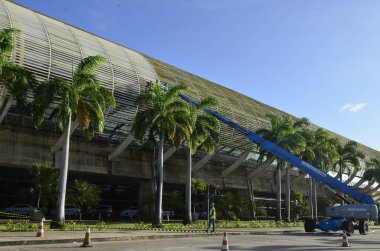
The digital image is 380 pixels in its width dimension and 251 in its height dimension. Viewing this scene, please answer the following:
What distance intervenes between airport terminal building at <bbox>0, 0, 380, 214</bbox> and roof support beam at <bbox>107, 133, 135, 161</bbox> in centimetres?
9

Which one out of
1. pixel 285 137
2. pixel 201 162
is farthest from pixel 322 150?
pixel 201 162

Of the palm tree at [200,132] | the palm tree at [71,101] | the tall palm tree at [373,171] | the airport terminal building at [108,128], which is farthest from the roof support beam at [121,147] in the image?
the tall palm tree at [373,171]

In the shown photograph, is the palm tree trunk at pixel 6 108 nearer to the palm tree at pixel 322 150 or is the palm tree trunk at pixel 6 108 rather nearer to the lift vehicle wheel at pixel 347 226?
the lift vehicle wheel at pixel 347 226

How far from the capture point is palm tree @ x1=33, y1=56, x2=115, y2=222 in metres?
25.0

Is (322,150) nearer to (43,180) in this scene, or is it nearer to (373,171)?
(373,171)

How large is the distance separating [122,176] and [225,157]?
14613 mm

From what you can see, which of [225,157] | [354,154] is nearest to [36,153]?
[225,157]

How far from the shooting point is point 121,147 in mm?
39250

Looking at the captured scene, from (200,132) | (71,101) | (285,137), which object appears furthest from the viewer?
(285,137)

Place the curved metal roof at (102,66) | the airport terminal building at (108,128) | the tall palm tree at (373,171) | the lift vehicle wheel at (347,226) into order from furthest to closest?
1. the tall palm tree at (373,171)
2. the airport terminal building at (108,128)
3. the curved metal roof at (102,66)
4. the lift vehicle wheel at (347,226)

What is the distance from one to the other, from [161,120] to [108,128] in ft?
28.6

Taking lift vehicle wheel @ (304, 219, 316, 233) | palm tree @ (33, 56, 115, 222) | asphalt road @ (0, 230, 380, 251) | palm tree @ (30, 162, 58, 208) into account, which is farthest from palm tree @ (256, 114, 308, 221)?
asphalt road @ (0, 230, 380, 251)

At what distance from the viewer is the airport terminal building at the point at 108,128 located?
33188 mm

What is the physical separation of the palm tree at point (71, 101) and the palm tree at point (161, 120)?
14.5ft
